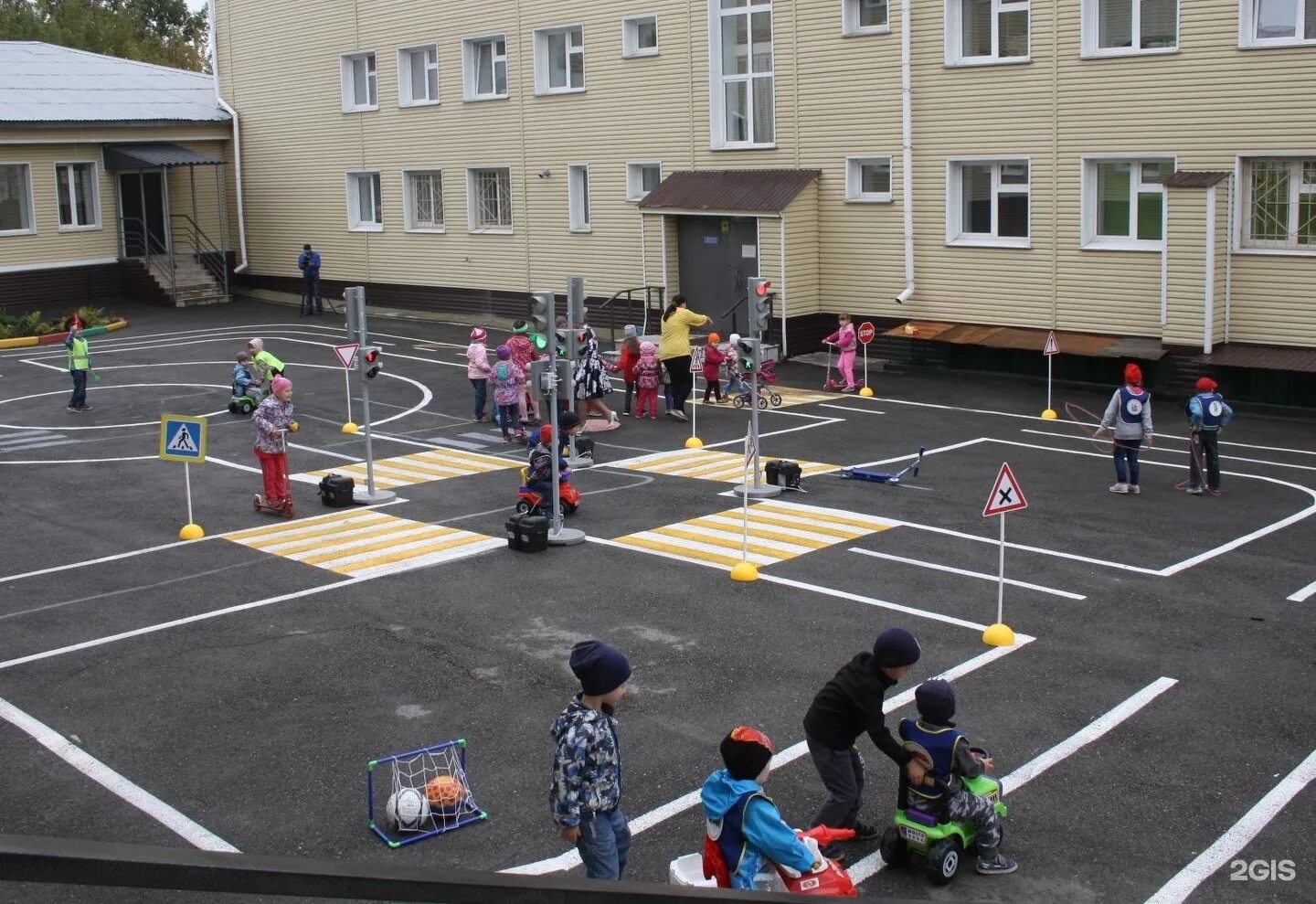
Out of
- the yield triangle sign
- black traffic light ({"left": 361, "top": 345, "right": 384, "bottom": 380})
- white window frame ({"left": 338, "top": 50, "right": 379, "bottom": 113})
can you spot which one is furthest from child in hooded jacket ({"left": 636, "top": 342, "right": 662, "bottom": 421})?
white window frame ({"left": 338, "top": 50, "right": 379, "bottom": 113})

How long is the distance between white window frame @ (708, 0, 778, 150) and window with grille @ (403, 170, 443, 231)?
1068cm

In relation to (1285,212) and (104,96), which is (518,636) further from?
(104,96)

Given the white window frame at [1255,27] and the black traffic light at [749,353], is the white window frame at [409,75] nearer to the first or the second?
the white window frame at [1255,27]

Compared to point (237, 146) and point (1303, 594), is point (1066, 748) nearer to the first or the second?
point (1303, 594)

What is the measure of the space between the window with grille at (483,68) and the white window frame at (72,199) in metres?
12.9

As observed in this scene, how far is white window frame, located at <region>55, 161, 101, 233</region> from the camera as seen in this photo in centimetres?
4306

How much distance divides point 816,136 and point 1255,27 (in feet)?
31.7

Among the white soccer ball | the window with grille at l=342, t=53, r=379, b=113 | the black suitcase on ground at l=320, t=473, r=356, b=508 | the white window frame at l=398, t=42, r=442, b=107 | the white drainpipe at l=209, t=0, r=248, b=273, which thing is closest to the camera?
the white soccer ball

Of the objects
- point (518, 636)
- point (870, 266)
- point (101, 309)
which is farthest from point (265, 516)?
point (101, 309)

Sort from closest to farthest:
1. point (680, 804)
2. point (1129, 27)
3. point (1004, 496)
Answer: point (680, 804), point (1004, 496), point (1129, 27)

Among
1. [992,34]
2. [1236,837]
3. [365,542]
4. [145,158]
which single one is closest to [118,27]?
[145,158]

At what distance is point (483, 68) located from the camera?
39.4 meters

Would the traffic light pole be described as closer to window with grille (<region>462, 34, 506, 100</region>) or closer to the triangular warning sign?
the triangular warning sign

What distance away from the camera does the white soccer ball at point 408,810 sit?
9.52 metres
